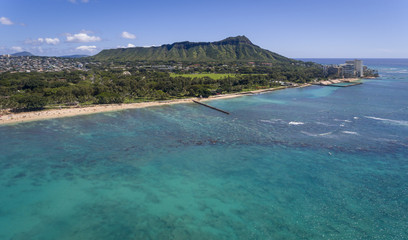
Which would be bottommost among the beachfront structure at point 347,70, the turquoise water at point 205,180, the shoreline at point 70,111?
the turquoise water at point 205,180

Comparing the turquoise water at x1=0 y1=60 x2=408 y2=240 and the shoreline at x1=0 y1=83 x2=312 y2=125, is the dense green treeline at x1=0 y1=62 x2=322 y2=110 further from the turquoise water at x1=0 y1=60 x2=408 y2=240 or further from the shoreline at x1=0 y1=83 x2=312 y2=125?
the turquoise water at x1=0 y1=60 x2=408 y2=240

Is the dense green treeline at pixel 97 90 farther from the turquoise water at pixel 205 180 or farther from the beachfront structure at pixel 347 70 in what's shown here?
the beachfront structure at pixel 347 70

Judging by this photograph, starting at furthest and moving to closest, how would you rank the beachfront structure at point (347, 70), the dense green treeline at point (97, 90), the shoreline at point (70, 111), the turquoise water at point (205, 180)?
1. the beachfront structure at point (347, 70)
2. the dense green treeline at point (97, 90)
3. the shoreline at point (70, 111)
4. the turquoise water at point (205, 180)

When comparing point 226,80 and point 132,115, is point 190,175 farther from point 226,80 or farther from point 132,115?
point 226,80

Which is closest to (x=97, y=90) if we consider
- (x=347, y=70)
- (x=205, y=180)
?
(x=205, y=180)

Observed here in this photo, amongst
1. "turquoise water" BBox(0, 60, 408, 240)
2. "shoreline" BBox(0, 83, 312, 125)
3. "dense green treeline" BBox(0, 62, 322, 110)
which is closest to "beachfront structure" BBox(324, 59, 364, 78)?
"dense green treeline" BBox(0, 62, 322, 110)

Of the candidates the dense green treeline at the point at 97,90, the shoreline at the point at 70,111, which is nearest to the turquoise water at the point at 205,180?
the shoreline at the point at 70,111

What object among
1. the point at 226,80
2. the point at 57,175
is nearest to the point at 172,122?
the point at 57,175

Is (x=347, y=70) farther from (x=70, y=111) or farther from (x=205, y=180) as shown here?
(x=205, y=180)
